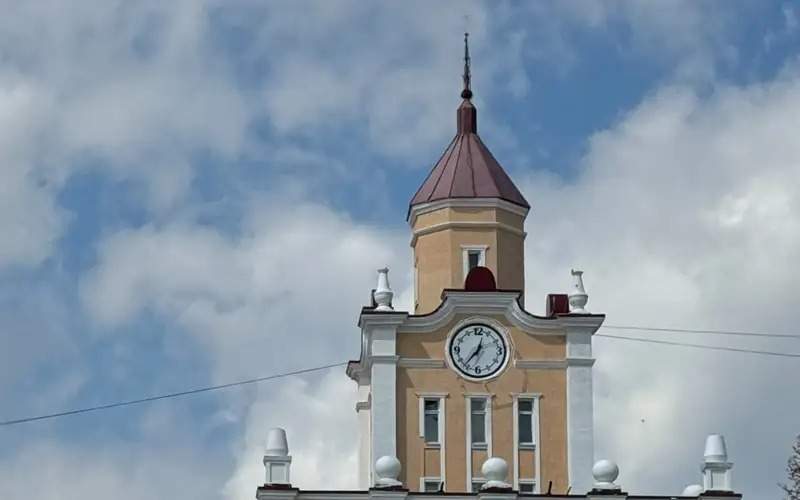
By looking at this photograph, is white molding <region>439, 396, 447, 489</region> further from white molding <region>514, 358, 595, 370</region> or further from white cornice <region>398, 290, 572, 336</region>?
white molding <region>514, 358, 595, 370</region>

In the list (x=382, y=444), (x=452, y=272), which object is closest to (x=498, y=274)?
(x=452, y=272)

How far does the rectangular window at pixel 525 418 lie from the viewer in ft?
287

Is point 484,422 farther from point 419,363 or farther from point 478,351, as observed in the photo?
point 419,363

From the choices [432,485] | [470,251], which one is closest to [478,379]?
[432,485]

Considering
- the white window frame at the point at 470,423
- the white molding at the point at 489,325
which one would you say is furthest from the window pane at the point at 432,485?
the white molding at the point at 489,325

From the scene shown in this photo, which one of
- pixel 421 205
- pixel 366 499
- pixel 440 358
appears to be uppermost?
pixel 421 205

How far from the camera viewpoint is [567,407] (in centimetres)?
8762

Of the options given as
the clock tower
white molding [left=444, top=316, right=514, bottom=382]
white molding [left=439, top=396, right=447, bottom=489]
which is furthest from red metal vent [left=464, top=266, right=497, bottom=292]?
white molding [left=439, top=396, right=447, bottom=489]

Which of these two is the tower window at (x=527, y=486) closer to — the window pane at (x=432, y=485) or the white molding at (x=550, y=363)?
the window pane at (x=432, y=485)

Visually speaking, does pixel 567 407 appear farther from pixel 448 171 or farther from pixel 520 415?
pixel 448 171

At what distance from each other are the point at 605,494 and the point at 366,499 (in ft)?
23.5

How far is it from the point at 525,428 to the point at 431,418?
9.86 ft

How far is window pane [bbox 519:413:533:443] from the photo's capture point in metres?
87.6

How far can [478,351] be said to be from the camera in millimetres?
88312
